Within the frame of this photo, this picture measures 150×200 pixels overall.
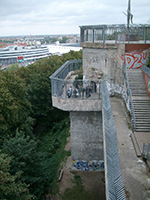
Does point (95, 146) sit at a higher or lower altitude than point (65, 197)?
higher

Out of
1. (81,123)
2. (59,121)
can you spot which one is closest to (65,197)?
(81,123)

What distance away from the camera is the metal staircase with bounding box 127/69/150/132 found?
12.1m

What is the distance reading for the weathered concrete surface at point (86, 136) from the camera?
16.2m

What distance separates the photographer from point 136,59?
16.8 m

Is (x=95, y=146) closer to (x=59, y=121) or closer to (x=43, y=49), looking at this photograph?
(x=59, y=121)

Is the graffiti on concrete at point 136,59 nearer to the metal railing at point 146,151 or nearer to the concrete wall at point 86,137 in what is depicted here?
the concrete wall at point 86,137

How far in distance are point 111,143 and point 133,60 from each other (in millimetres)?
11429

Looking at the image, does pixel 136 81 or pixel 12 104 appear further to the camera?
pixel 12 104

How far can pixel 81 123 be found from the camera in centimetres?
1644

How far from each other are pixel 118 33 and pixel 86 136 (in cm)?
906

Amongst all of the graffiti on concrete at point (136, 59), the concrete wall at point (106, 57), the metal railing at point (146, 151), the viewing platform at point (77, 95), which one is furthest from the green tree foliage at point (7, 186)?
the graffiti on concrete at point (136, 59)

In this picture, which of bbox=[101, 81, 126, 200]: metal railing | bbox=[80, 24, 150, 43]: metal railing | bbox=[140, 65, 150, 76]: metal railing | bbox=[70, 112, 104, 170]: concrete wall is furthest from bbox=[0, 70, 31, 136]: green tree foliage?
bbox=[101, 81, 126, 200]: metal railing

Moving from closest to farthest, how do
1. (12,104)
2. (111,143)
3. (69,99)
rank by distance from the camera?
1. (111,143)
2. (69,99)
3. (12,104)

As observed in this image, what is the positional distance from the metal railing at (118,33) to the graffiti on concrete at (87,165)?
33.7ft
